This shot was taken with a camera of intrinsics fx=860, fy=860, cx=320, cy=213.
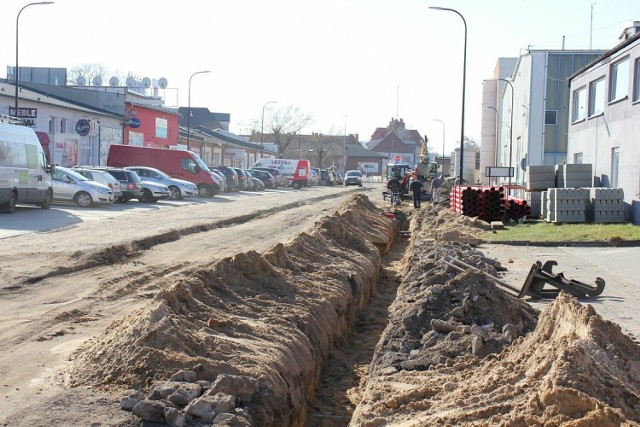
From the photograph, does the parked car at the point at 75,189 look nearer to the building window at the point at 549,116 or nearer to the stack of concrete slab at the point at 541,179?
the stack of concrete slab at the point at 541,179

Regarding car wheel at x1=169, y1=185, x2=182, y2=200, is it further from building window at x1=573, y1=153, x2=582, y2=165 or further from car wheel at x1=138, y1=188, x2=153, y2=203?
building window at x1=573, y1=153, x2=582, y2=165

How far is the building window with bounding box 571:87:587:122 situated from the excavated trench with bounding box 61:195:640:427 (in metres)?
22.6

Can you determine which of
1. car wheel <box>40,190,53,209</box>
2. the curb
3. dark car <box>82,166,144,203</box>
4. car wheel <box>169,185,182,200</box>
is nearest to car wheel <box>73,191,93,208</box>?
car wheel <box>40,190,53,209</box>

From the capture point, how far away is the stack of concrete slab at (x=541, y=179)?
30188 mm

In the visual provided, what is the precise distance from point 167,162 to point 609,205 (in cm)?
2488

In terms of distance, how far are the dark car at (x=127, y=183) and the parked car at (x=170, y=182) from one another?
240 centimetres

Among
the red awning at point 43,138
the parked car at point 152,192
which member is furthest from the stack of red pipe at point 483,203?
the red awning at point 43,138

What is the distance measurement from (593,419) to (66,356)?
4722 mm

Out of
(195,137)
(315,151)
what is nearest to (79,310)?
(195,137)

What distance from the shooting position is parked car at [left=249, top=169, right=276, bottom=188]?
2554 inches

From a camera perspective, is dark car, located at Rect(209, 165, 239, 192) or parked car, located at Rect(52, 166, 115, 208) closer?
parked car, located at Rect(52, 166, 115, 208)

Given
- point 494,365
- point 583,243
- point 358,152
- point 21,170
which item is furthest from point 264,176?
point 358,152

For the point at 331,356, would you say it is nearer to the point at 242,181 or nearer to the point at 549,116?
the point at 549,116

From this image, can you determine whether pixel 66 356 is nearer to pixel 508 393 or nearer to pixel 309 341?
pixel 309 341
